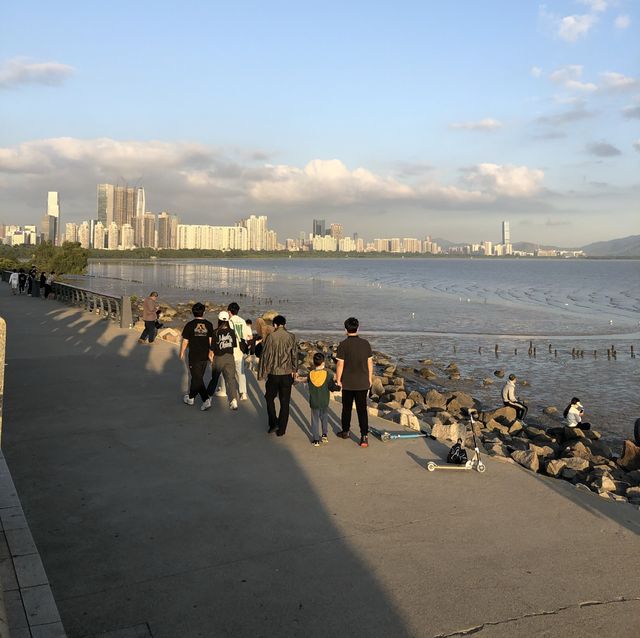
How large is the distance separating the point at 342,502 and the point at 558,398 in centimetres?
1433

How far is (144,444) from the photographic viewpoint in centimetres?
759

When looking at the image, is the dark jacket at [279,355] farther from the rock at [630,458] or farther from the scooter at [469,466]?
the rock at [630,458]

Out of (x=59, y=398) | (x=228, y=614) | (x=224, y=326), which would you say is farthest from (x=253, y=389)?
(x=228, y=614)

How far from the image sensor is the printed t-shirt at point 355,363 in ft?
25.7

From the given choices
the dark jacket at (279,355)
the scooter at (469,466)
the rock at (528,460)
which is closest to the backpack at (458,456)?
the scooter at (469,466)

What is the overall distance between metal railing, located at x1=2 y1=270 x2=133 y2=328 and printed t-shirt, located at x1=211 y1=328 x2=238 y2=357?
11342 mm

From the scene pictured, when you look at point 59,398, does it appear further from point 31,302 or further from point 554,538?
point 31,302

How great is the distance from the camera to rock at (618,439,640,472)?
1043 cm

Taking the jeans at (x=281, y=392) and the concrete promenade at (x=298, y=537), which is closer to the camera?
the concrete promenade at (x=298, y=537)

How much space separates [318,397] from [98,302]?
1893 centimetres

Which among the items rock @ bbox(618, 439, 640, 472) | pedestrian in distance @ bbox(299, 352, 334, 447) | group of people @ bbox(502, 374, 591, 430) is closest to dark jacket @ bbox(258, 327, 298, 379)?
pedestrian in distance @ bbox(299, 352, 334, 447)

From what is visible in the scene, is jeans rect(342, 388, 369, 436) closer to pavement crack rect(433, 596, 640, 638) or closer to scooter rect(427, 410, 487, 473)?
scooter rect(427, 410, 487, 473)

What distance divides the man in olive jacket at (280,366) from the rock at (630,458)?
6361 millimetres

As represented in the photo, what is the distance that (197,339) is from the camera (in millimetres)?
9266
